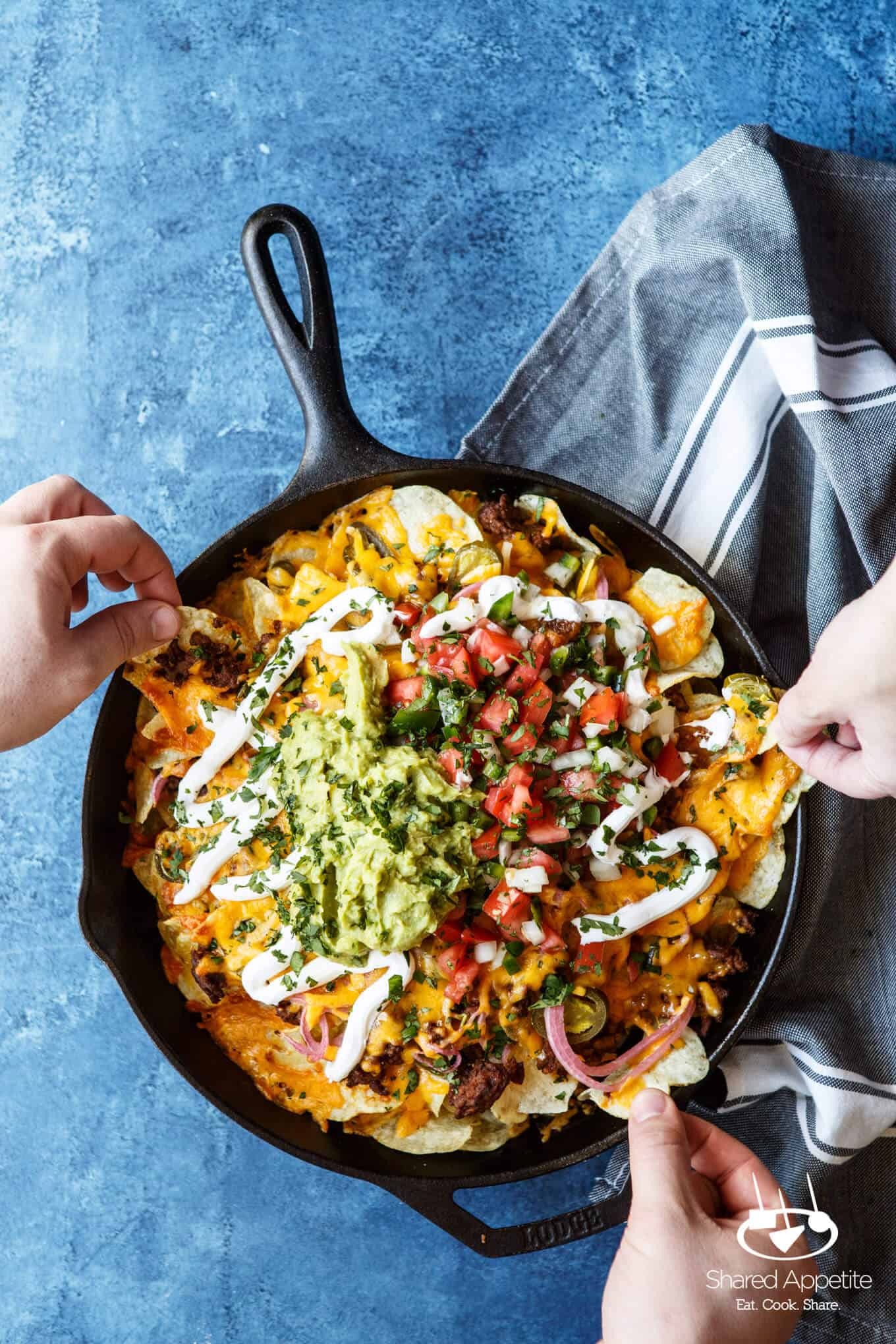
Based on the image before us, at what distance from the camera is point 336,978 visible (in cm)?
270

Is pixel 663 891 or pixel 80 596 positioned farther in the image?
pixel 80 596

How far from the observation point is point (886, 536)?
3.03 m

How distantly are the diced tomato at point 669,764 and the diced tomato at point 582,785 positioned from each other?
0.24 m

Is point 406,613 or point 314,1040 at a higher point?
point 406,613

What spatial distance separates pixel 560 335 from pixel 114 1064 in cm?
260

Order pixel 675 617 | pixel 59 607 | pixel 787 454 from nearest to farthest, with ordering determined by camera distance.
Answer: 1. pixel 59 607
2. pixel 675 617
3. pixel 787 454

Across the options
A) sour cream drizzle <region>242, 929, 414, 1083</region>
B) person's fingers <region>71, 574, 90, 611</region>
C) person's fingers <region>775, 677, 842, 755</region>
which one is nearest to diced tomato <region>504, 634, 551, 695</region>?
A: person's fingers <region>775, 677, 842, 755</region>

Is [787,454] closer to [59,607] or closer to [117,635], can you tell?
[117,635]

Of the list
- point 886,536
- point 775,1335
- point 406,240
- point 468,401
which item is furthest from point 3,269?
point 775,1335

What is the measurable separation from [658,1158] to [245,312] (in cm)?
266

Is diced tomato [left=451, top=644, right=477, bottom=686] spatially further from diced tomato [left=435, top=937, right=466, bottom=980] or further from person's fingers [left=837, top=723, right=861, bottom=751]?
person's fingers [left=837, top=723, right=861, bottom=751]

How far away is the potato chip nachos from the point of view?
256 cm

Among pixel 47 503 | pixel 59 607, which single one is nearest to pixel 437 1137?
pixel 59 607

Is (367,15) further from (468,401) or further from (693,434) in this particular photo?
(693,434)
